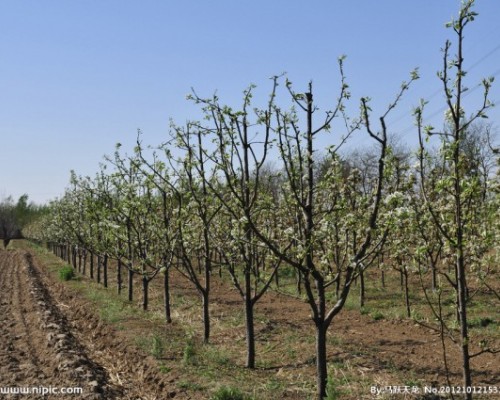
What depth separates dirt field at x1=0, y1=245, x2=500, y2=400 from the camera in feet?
29.6

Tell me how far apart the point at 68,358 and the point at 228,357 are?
3.55 meters

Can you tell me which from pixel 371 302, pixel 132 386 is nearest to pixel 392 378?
pixel 132 386

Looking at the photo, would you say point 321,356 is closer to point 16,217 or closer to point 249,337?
point 249,337

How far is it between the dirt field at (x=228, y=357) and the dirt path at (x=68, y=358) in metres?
0.02

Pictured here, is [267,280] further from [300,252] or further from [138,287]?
[138,287]

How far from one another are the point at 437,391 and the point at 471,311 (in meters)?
8.92

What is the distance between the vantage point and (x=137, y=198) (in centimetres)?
1487

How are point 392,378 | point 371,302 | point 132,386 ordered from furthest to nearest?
1. point 371,302
2. point 132,386
3. point 392,378

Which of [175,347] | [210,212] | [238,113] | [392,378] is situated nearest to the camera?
[238,113]

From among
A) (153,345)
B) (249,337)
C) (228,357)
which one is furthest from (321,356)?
(153,345)

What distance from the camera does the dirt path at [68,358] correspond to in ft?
30.5

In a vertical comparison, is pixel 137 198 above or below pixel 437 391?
above

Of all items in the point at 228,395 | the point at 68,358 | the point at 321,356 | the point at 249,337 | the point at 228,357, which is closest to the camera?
the point at 321,356

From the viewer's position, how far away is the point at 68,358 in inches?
420
